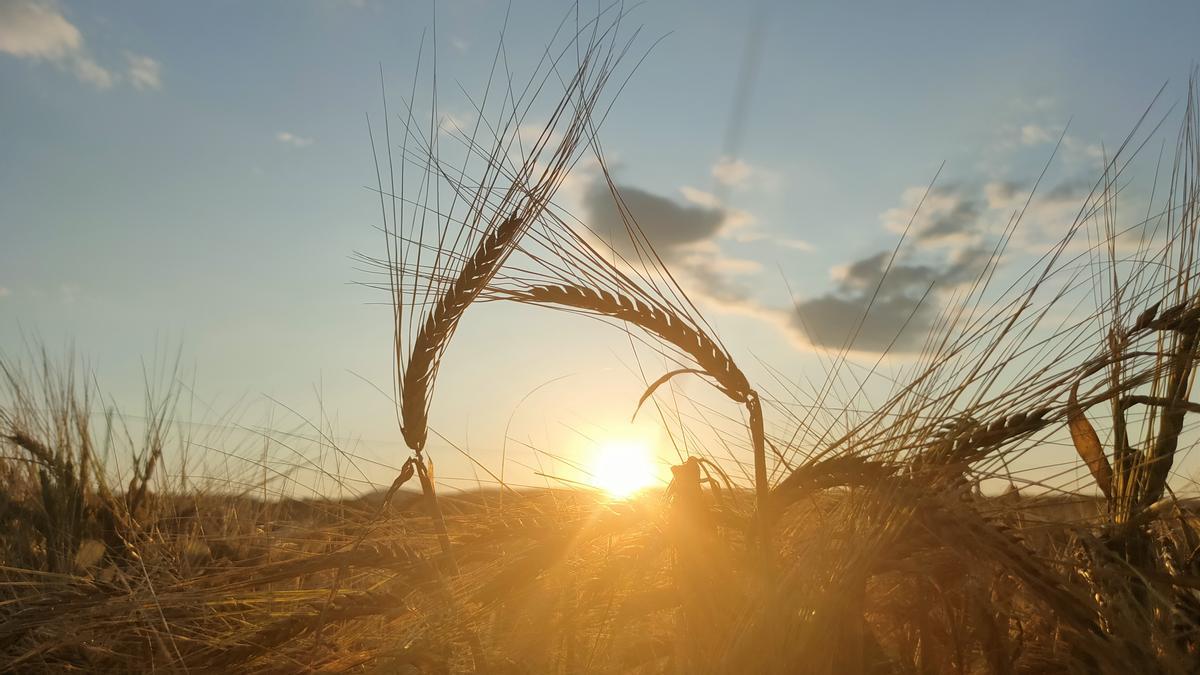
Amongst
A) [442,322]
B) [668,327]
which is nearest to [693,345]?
[668,327]

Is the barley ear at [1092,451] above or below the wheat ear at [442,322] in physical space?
below

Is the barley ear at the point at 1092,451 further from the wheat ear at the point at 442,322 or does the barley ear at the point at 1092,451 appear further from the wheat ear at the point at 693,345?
the wheat ear at the point at 442,322

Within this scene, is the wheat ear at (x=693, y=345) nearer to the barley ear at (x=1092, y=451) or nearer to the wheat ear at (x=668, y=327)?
the wheat ear at (x=668, y=327)

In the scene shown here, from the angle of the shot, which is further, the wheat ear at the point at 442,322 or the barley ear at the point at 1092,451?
the wheat ear at the point at 442,322

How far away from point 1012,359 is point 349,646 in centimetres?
158

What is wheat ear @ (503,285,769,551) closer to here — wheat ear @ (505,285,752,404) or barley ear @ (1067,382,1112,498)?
wheat ear @ (505,285,752,404)

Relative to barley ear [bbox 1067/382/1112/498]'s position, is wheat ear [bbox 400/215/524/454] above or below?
above

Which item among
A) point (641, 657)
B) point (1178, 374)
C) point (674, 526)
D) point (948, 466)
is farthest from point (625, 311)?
point (1178, 374)

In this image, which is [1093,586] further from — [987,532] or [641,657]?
[641,657]

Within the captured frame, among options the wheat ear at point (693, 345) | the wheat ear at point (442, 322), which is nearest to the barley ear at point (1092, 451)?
the wheat ear at point (693, 345)

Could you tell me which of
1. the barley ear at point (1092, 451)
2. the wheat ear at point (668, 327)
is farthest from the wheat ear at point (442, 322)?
the barley ear at point (1092, 451)

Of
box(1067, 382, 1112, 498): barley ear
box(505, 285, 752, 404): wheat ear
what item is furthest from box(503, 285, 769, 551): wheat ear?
box(1067, 382, 1112, 498): barley ear

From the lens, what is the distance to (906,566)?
4.86ft

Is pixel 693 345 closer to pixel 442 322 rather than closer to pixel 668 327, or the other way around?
pixel 668 327
